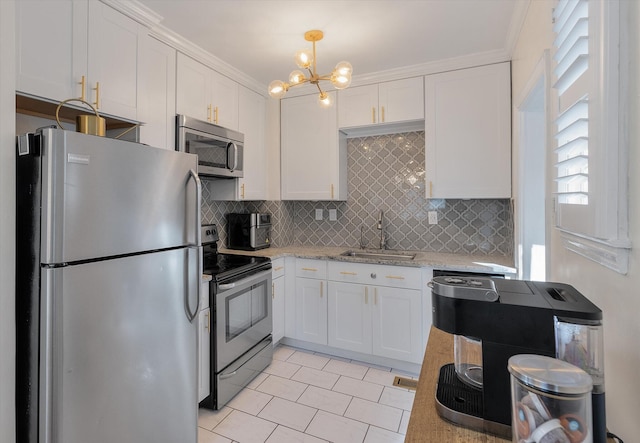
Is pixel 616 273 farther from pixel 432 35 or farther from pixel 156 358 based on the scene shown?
pixel 432 35

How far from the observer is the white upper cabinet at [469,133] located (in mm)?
2576

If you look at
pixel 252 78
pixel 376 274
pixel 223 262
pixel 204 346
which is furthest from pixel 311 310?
pixel 252 78

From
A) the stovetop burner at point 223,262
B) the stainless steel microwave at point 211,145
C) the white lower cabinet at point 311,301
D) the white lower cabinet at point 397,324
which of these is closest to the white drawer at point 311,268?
the white lower cabinet at point 311,301

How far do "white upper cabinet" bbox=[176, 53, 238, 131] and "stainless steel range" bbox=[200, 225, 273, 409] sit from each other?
92 cm

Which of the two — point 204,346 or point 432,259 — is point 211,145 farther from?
point 432,259

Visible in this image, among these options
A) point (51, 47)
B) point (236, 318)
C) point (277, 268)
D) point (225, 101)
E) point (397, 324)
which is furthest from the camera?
point (277, 268)

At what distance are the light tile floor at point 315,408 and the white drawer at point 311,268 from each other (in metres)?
0.76

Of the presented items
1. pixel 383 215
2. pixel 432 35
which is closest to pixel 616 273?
pixel 432 35

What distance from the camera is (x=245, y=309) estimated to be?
2449 millimetres

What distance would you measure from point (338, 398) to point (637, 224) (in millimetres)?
2112

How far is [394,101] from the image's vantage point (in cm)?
293

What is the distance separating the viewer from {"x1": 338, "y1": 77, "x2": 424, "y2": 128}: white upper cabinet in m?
2.86

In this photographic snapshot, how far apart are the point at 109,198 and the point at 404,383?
91.9 inches

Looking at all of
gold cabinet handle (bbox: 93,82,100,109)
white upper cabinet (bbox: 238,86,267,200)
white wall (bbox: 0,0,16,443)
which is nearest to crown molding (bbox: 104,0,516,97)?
white upper cabinet (bbox: 238,86,267,200)
